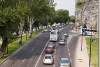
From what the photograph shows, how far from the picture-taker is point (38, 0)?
104 m

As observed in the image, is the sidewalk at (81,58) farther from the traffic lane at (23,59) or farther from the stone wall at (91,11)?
the stone wall at (91,11)

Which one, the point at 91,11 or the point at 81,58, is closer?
the point at 91,11

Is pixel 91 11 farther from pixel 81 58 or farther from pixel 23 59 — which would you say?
pixel 23 59

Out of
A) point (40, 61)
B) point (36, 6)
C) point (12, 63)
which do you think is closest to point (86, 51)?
point (40, 61)

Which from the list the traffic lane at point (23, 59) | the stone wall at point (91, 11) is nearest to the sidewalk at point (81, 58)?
the traffic lane at point (23, 59)

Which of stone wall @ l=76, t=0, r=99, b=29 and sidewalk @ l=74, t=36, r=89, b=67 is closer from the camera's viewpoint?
stone wall @ l=76, t=0, r=99, b=29

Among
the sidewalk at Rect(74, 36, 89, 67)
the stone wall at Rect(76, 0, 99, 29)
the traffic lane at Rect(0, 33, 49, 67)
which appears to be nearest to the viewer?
the stone wall at Rect(76, 0, 99, 29)

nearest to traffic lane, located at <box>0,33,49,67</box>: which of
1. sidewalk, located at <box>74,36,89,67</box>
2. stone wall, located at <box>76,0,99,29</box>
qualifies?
sidewalk, located at <box>74,36,89,67</box>

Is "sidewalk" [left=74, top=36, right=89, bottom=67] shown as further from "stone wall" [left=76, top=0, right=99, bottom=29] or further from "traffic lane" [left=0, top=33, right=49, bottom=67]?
"stone wall" [left=76, top=0, right=99, bottom=29]

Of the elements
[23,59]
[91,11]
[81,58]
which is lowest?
[81,58]

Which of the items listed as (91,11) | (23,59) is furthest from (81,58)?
(91,11)

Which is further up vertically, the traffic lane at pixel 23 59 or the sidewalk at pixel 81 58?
the traffic lane at pixel 23 59

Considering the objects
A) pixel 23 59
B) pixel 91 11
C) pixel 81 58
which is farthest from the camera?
pixel 81 58

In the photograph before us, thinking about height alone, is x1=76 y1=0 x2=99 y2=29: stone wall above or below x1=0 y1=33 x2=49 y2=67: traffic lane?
above
